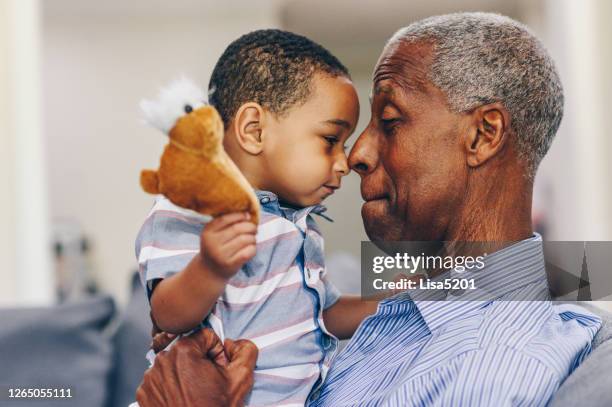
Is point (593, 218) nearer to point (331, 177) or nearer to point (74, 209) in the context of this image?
point (331, 177)

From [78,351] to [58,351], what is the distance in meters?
0.04

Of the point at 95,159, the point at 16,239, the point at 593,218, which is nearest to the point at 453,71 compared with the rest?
the point at 593,218

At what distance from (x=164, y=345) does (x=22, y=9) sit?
6.55 feet

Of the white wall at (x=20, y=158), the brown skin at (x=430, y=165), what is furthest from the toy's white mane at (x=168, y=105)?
the white wall at (x=20, y=158)

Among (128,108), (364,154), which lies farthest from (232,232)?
(128,108)

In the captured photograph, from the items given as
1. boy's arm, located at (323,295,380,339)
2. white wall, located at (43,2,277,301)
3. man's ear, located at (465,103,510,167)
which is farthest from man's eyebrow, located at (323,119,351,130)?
white wall, located at (43,2,277,301)

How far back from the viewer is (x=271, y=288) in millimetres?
605

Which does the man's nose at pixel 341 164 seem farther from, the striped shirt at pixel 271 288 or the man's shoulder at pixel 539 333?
the man's shoulder at pixel 539 333

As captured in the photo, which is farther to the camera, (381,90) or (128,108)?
(128,108)

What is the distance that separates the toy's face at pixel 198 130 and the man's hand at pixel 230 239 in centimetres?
6

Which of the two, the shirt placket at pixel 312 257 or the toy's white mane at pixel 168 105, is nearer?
the toy's white mane at pixel 168 105

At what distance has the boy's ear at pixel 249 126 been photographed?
594 mm

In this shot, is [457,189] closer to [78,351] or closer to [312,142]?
[312,142]

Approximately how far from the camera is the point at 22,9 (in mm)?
2309
